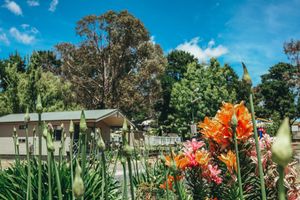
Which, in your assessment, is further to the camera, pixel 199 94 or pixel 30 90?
pixel 199 94

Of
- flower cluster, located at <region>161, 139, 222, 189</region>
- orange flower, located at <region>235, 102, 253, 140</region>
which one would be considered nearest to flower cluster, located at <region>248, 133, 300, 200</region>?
orange flower, located at <region>235, 102, 253, 140</region>

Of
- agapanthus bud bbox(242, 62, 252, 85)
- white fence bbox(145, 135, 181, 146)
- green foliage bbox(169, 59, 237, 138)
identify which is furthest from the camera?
green foliage bbox(169, 59, 237, 138)

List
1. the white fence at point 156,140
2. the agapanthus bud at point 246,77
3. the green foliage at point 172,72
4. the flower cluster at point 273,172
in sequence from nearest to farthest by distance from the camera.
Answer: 1. the agapanthus bud at point 246,77
2. the flower cluster at point 273,172
3. the white fence at point 156,140
4. the green foliage at point 172,72

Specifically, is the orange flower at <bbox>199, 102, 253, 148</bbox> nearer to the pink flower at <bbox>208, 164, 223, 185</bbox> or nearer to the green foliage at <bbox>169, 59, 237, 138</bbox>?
the pink flower at <bbox>208, 164, 223, 185</bbox>

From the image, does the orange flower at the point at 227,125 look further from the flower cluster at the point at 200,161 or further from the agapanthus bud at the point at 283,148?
the agapanthus bud at the point at 283,148

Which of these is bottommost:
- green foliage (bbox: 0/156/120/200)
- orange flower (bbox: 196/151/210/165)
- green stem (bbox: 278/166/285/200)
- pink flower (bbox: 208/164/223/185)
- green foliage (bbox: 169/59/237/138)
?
green foliage (bbox: 0/156/120/200)

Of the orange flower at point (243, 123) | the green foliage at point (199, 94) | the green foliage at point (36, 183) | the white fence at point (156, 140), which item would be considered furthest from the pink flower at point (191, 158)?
the green foliage at point (199, 94)

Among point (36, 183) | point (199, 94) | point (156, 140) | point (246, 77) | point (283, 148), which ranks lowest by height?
point (156, 140)

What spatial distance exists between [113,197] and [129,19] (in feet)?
97.6

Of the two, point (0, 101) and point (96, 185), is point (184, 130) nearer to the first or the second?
point (0, 101)

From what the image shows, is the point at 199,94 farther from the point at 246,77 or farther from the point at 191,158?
the point at 246,77

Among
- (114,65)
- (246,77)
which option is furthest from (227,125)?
(114,65)

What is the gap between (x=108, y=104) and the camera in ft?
109

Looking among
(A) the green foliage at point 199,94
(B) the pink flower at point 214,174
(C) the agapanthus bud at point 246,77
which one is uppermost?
(A) the green foliage at point 199,94
